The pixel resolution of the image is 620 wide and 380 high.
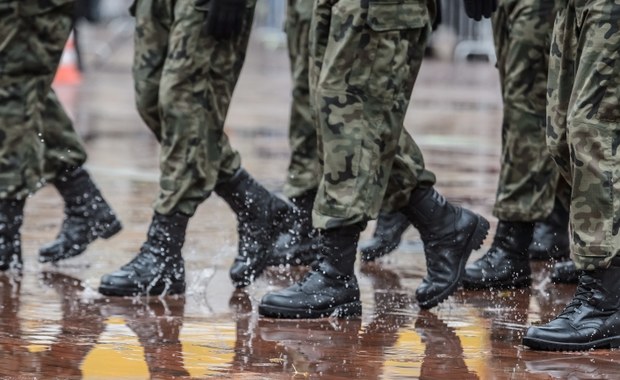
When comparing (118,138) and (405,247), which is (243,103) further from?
(405,247)

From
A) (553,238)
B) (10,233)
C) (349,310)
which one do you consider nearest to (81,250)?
(10,233)

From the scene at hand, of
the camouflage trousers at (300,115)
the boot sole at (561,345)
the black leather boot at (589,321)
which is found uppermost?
the camouflage trousers at (300,115)

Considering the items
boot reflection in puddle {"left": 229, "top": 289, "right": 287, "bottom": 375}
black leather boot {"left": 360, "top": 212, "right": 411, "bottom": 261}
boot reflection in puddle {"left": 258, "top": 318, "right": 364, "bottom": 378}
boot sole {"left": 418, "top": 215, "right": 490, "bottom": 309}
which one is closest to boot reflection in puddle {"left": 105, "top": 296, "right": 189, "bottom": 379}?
boot reflection in puddle {"left": 229, "top": 289, "right": 287, "bottom": 375}

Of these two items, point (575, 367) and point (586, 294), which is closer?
point (575, 367)

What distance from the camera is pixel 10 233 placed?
6105mm

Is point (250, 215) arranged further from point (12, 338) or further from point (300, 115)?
point (12, 338)

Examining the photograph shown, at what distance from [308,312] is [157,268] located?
2.44ft

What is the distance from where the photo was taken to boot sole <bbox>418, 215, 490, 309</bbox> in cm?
533

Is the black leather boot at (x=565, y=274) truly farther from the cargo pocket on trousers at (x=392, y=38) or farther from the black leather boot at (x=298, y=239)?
the cargo pocket on trousers at (x=392, y=38)

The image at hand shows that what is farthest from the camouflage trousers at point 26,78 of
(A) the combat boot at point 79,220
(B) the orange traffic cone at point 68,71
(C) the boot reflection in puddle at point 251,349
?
(B) the orange traffic cone at point 68,71

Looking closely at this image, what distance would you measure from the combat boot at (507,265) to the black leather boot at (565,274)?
130 mm

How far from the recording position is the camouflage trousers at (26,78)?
5996 mm

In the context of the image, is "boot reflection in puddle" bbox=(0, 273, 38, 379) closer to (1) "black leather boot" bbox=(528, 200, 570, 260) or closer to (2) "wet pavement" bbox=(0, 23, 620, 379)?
(2) "wet pavement" bbox=(0, 23, 620, 379)

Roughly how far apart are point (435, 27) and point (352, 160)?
2.65ft
